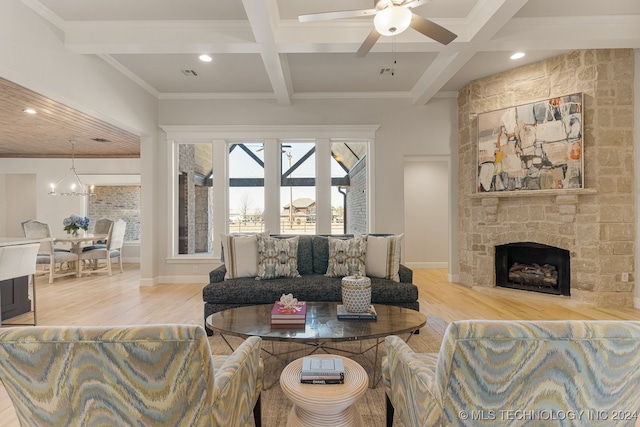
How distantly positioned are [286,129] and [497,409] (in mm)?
4849

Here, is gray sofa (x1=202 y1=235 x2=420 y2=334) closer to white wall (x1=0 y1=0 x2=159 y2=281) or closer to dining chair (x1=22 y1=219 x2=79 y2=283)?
white wall (x1=0 y1=0 x2=159 y2=281)

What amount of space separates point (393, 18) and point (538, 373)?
2182 millimetres

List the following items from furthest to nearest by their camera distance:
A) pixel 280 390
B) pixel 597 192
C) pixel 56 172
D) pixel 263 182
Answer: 1. pixel 56 172
2. pixel 263 182
3. pixel 597 192
4. pixel 280 390

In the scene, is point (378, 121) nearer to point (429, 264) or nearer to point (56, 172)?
point (429, 264)

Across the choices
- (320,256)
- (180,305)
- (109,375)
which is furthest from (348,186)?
(109,375)

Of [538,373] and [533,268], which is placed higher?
[538,373]

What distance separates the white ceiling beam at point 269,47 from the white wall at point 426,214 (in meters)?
3.16

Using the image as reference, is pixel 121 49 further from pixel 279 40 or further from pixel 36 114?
pixel 36 114

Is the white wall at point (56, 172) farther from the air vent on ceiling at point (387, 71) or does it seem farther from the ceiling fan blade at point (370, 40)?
the ceiling fan blade at point (370, 40)

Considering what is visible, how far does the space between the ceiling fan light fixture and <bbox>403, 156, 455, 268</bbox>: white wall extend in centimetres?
462

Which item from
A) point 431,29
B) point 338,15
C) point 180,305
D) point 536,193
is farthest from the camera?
point 536,193

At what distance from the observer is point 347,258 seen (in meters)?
3.43

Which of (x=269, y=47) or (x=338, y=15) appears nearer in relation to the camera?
(x=338, y=15)

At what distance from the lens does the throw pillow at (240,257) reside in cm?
338
